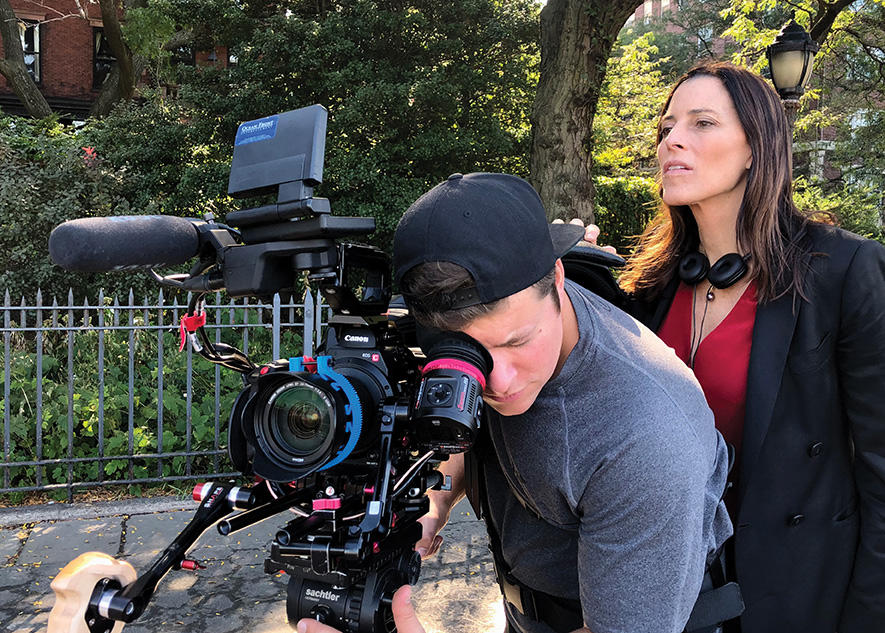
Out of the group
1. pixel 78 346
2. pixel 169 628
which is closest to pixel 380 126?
pixel 78 346

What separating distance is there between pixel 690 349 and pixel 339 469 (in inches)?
44.4

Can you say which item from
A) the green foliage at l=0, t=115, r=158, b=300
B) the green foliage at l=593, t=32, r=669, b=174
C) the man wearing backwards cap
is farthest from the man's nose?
the green foliage at l=593, t=32, r=669, b=174

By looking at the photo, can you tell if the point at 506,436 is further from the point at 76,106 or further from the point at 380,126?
the point at 76,106

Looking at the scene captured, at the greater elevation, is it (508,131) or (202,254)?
(508,131)

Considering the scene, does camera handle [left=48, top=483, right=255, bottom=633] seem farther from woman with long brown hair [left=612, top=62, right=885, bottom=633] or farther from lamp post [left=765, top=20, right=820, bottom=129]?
lamp post [left=765, top=20, right=820, bottom=129]

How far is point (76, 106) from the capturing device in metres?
20.3

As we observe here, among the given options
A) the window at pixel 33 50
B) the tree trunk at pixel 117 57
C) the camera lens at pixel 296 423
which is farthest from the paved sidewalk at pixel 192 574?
the window at pixel 33 50

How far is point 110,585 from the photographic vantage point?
1404mm

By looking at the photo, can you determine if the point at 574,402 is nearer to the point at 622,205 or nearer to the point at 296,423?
the point at 296,423

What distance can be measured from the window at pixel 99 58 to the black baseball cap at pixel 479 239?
72.2ft

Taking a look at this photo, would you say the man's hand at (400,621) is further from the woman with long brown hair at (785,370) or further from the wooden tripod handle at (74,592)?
the woman with long brown hair at (785,370)

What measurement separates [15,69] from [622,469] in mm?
16160

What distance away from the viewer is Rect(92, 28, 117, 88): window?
2016 centimetres

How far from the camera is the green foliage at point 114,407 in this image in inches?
216
